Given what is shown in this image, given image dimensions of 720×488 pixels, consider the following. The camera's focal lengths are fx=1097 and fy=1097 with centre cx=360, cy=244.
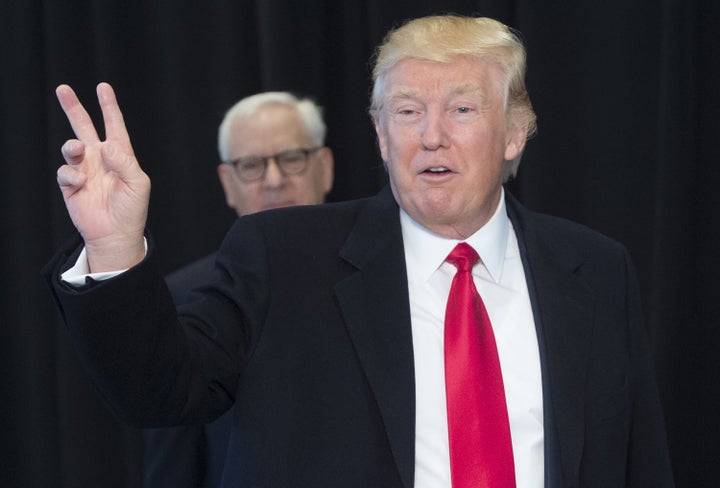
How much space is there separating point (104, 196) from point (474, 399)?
2.20ft

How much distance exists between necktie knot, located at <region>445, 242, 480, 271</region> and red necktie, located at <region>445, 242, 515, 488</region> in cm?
4

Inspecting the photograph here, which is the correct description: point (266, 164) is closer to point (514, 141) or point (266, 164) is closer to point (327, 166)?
point (327, 166)

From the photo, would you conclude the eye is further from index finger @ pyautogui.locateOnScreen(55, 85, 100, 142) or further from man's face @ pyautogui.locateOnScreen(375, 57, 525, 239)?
index finger @ pyautogui.locateOnScreen(55, 85, 100, 142)

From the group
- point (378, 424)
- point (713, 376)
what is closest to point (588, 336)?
point (378, 424)

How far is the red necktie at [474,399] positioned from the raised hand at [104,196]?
0.57m

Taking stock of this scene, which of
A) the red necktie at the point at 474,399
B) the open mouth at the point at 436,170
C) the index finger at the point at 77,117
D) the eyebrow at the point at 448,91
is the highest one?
the index finger at the point at 77,117

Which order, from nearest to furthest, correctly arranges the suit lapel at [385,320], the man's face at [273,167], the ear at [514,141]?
the suit lapel at [385,320]
the ear at [514,141]
the man's face at [273,167]

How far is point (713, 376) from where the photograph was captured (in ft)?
10.4

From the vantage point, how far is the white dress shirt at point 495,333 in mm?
1738

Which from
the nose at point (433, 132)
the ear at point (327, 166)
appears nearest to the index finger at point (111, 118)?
the nose at point (433, 132)

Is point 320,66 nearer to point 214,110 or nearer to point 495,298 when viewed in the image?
point 214,110

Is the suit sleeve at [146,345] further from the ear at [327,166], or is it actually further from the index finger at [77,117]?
the ear at [327,166]

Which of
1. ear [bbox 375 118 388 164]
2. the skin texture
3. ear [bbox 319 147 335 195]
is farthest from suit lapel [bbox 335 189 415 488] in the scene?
ear [bbox 319 147 335 195]

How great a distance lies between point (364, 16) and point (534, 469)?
181cm
